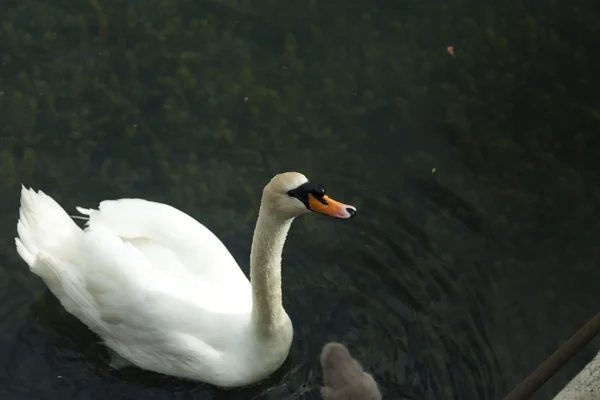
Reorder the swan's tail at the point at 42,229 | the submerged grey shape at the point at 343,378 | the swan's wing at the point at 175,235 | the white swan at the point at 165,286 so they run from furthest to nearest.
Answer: the swan's tail at the point at 42,229, the swan's wing at the point at 175,235, the submerged grey shape at the point at 343,378, the white swan at the point at 165,286

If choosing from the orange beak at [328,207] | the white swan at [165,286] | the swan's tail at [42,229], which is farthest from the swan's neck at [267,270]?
the swan's tail at [42,229]

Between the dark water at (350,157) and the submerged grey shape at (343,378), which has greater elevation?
the dark water at (350,157)

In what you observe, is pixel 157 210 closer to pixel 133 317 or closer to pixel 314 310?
pixel 133 317

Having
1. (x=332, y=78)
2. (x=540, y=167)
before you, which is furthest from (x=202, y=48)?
(x=540, y=167)

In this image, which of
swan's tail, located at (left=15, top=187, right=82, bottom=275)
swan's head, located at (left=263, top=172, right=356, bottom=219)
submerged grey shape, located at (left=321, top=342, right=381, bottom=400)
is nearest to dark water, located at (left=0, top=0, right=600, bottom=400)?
submerged grey shape, located at (left=321, top=342, right=381, bottom=400)

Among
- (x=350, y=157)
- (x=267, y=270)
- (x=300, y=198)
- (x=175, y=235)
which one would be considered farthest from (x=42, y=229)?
(x=350, y=157)

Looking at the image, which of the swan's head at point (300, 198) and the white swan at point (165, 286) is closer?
the swan's head at point (300, 198)

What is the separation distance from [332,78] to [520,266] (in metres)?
2.01

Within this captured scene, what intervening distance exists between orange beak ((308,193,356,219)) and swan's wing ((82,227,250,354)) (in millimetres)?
1029

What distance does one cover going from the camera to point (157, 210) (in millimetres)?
5051

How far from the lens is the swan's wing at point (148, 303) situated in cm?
462

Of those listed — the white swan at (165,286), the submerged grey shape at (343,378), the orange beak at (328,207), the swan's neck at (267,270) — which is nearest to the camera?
the orange beak at (328,207)

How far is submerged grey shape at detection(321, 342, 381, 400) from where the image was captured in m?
4.75

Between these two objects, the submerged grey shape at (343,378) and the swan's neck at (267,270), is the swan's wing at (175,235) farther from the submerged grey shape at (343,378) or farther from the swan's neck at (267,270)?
the submerged grey shape at (343,378)
